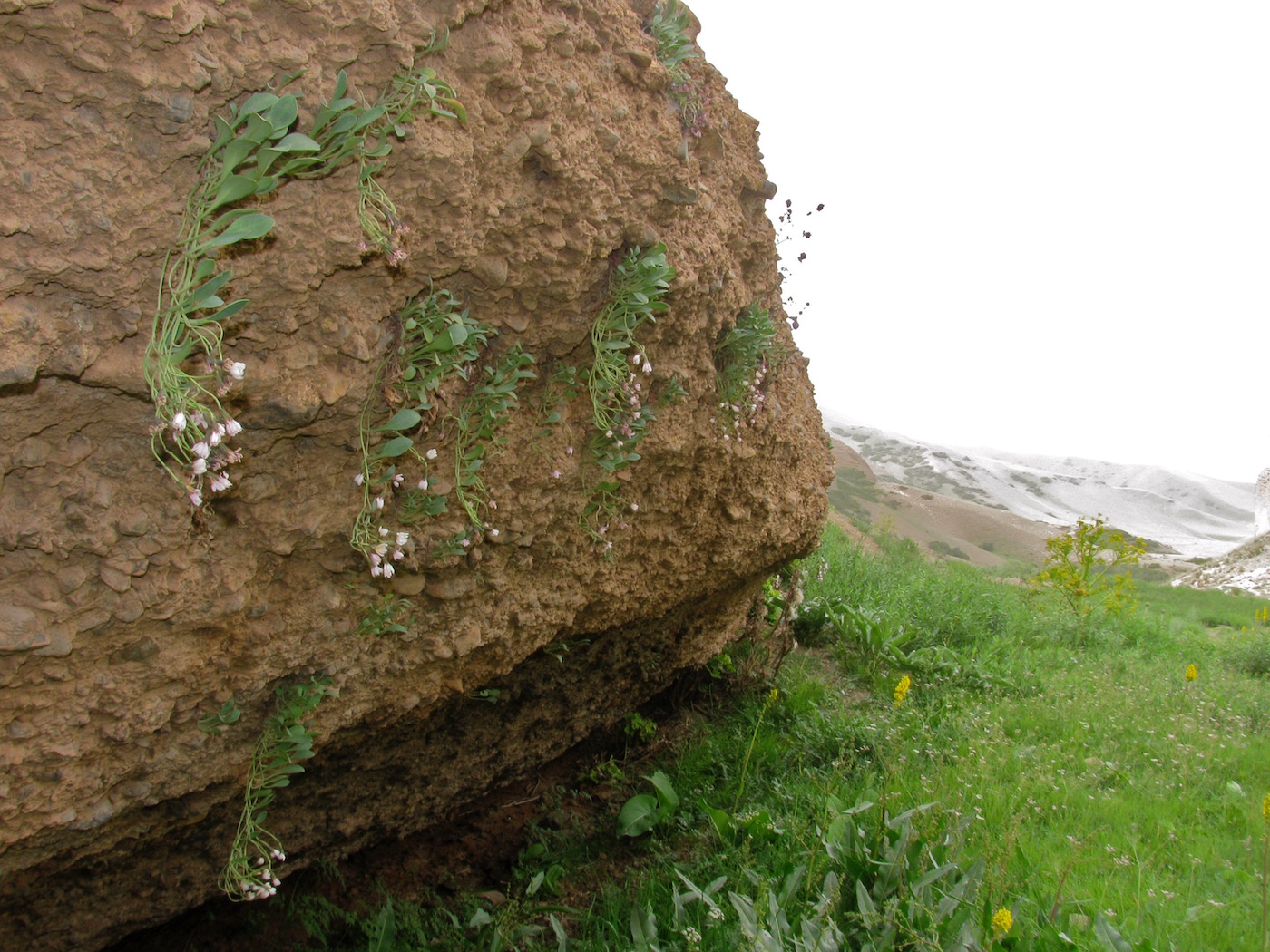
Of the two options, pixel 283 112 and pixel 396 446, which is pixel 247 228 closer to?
pixel 283 112

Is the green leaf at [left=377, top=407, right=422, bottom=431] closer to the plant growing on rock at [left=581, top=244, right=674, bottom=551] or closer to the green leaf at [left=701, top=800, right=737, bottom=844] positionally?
the plant growing on rock at [left=581, top=244, right=674, bottom=551]

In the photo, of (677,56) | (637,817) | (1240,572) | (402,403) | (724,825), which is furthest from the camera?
(1240,572)

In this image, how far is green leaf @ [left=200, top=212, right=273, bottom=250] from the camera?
1411 mm

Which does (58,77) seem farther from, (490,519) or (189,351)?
(490,519)

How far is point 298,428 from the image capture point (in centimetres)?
178

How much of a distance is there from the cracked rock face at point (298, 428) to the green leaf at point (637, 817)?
2.01 ft

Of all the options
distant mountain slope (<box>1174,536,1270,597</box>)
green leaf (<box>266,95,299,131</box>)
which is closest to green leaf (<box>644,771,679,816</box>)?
green leaf (<box>266,95,299,131</box>)

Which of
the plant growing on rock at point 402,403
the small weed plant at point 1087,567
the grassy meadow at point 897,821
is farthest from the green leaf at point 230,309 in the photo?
the small weed plant at point 1087,567

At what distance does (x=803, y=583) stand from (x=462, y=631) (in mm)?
3544

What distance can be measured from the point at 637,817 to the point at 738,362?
179cm

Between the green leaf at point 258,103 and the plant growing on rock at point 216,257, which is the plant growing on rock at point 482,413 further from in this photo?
the green leaf at point 258,103

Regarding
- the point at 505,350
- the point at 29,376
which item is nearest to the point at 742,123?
the point at 505,350

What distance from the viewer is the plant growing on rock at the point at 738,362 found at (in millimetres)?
2807

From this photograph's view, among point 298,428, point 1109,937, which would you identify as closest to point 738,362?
point 298,428
